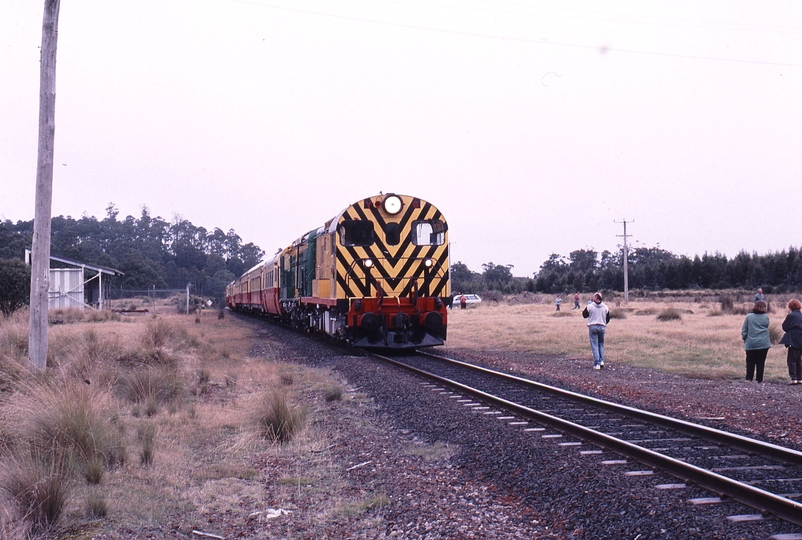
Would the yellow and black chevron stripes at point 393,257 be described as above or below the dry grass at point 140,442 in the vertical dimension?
above

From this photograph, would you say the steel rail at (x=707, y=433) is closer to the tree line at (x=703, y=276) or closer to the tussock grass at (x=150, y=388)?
the tussock grass at (x=150, y=388)

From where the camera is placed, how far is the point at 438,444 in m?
6.75

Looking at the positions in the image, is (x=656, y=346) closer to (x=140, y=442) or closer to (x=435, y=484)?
(x=435, y=484)

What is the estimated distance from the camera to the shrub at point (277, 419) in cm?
723

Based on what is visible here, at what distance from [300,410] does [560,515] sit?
3971 mm

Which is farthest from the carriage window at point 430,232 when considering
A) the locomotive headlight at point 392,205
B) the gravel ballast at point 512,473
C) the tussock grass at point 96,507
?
the tussock grass at point 96,507

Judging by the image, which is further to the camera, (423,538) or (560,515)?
(560,515)

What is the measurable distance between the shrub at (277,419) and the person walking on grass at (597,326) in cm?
787

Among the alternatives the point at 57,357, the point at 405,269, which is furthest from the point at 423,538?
the point at 405,269

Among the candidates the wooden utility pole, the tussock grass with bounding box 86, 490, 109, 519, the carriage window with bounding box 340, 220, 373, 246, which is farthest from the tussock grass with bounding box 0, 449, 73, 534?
the carriage window with bounding box 340, 220, 373, 246

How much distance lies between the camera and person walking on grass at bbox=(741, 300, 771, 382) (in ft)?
38.5

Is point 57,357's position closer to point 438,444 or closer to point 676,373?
point 438,444

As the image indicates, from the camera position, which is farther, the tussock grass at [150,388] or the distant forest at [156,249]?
the distant forest at [156,249]

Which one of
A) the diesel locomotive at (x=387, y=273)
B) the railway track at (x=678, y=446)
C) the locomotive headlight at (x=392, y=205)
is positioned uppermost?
the locomotive headlight at (x=392, y=205)
